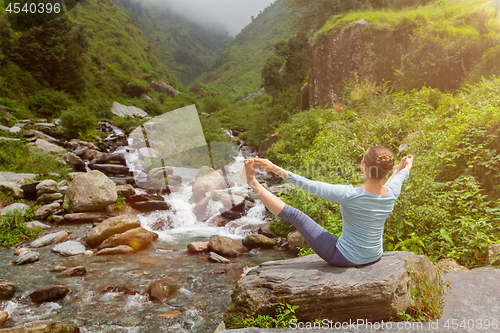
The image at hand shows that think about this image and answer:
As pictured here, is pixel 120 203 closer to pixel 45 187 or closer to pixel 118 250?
pixel 45 187

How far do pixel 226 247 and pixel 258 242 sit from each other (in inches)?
45.2

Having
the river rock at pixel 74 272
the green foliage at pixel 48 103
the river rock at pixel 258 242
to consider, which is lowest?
the river rock at pixel 258 242

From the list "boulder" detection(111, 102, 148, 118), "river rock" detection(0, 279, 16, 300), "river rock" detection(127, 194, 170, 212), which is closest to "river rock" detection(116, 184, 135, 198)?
"river rock" detection(127, 194, 170, 212)

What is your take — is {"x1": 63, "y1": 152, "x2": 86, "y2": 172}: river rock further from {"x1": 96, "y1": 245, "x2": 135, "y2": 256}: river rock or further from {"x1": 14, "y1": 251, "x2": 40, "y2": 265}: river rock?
{"x1": 96, "y1": 245, "x2": 135, "y2": 256}: river rock

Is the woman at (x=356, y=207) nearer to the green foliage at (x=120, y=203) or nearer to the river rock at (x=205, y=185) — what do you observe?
the green foliage at (x=120, y=203)

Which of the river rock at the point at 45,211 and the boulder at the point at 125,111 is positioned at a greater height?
the boulder at the point at 125,111

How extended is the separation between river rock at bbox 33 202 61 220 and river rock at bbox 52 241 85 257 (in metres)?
2.31

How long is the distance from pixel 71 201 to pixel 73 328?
6.52 metres

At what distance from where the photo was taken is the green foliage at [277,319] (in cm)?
285

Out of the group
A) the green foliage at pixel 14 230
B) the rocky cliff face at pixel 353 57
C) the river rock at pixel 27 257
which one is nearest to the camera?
the river rock at pixel 27 257

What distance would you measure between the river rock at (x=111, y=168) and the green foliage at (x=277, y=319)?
44.2 feet

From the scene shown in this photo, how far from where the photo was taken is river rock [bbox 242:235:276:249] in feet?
27.4

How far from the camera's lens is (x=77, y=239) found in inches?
320

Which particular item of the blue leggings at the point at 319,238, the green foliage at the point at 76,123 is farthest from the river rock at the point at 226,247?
the green foliage at the point at 76,123
